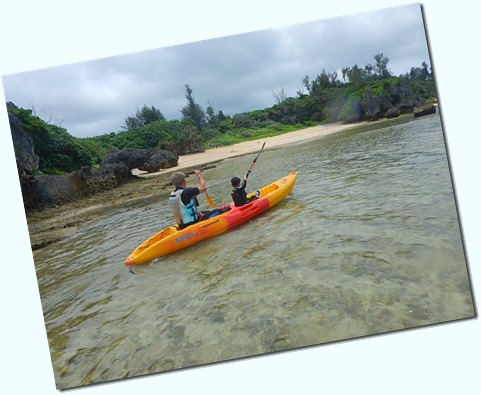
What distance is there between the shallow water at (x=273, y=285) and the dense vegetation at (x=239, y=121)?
18.3 feet

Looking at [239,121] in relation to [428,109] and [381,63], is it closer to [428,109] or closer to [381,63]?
[381,63]

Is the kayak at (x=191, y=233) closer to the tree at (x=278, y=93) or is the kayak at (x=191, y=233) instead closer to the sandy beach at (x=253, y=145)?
the tree at (x=278, y=93)

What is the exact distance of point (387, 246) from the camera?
2918 mm

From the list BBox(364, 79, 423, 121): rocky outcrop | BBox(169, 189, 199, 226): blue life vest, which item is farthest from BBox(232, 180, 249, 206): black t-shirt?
BBox(364, 79, 423, 121): rocky outcrop

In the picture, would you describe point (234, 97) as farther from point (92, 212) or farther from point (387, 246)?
point (92, 212)

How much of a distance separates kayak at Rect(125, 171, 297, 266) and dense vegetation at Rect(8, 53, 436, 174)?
5.47 metres

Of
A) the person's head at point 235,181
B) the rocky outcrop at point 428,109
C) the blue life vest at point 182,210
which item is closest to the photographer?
the rocky outcrop at point 428,109

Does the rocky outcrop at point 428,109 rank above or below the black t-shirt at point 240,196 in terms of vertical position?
above

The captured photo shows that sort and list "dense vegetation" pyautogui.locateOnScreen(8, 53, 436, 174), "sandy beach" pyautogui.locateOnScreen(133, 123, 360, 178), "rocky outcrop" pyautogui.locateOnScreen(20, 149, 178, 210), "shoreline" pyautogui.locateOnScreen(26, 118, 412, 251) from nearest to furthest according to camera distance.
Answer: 1. "shoreline" pyautogui.locateOnScreen(26, 118, 412, 251)
2. "rocky outcrop" pyautogui.locateOnScreen(20, 149, 178, 210)
3. "dense vegetation" pyautogui.locateOnScreen(8, 53, 436, 174)
4. "sandy beach" pyautogui.locateOnScreen(133, 123, 360, 178)

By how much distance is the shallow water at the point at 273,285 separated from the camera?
2182 mm

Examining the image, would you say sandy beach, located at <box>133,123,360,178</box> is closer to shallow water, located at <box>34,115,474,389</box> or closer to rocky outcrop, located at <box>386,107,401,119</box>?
rocky outcrop, located at <box>386,107,401,119</box>

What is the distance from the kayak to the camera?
12.8ft

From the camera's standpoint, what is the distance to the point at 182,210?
415cm

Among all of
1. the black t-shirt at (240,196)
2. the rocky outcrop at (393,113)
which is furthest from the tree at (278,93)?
the rocky outcrop at (393,113)
